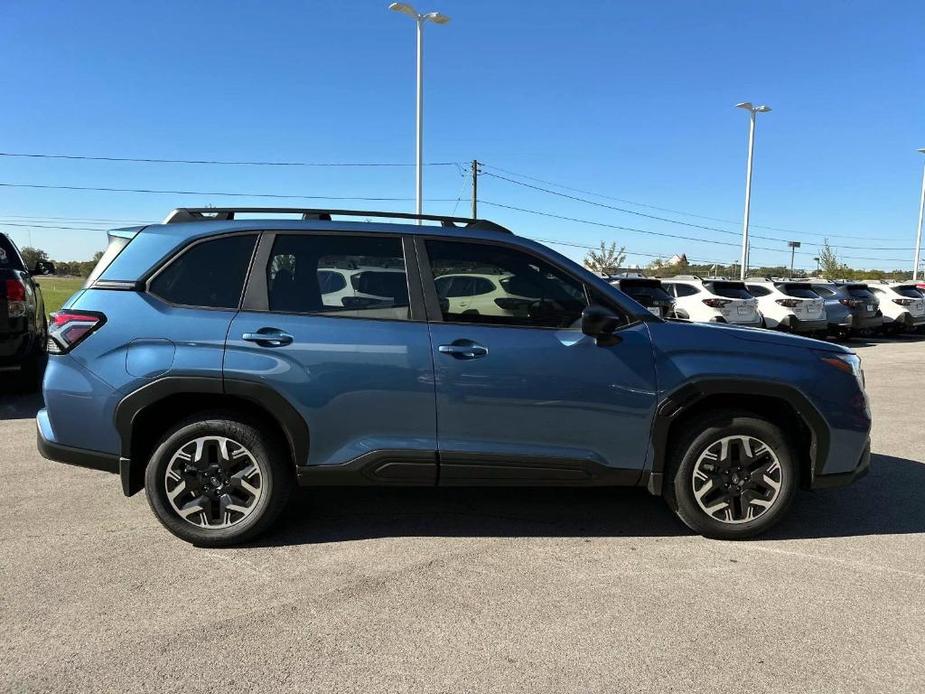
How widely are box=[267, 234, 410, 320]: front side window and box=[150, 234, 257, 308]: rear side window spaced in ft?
0.57

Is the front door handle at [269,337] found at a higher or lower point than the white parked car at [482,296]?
lower

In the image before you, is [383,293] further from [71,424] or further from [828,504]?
[828,504]

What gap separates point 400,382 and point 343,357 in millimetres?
328

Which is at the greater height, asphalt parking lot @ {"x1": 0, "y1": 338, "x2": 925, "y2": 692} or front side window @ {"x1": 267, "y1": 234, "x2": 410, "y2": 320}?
front side window @ {"x1": 267, "y1": 234, "x2": 410, "y2": 320}

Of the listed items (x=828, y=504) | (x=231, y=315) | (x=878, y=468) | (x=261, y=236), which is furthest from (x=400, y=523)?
(x=878, y=468)

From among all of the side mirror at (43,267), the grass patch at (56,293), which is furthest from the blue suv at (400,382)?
the side mirror at (43,267)

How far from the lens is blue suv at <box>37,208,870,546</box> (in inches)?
136

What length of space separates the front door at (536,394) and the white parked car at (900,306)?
18.6m

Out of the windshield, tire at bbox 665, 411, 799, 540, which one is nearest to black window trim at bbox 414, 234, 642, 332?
tire at bbox 665, 411, 799, 540

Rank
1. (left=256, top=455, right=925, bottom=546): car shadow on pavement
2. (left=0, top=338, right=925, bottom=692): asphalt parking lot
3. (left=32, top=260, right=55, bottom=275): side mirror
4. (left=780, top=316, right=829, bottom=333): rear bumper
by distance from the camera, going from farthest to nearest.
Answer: (left=780, top=316, right=829, bottom=333): rear bumper < (left=32, top=260, right=55, bottom=275): side mirror < (left=256, top=455, right=925, bottom=546): car shadow on pavement < (left=0, top=338, right=925, bottom=692): asphalt parking lot

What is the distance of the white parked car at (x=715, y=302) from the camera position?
14594 millimetres

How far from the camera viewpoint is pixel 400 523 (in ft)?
13.0

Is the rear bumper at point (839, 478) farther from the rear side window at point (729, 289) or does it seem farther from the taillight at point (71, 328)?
the rear side window at point (729, 289)

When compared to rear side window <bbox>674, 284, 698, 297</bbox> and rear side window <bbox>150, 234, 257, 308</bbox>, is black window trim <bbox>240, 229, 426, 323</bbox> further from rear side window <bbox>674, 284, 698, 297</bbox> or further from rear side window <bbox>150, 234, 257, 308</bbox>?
rear side window <bbox>674, 284, 698, 297</bbox>
